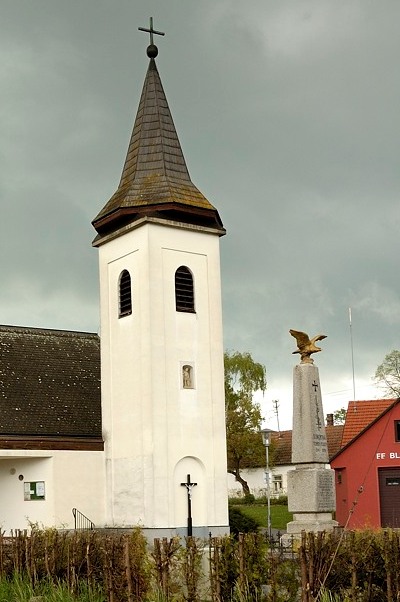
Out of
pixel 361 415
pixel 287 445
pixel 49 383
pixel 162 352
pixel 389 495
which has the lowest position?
pixel 389 495

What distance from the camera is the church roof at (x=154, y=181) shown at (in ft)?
104

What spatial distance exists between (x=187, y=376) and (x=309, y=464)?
36.0ft

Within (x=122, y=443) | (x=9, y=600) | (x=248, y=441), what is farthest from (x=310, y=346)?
(x=248, y=441)

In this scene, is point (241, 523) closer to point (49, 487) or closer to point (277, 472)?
point (49, 487)

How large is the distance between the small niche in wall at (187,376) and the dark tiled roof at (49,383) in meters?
3.89

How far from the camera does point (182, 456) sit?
30.4 meters

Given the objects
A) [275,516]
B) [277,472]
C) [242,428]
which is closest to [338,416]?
[277,472]

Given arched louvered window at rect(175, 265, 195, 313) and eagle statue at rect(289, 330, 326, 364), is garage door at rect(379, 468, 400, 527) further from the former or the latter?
eagle statue at rect(289, 330, 326, 364)

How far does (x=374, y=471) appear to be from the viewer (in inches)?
1676

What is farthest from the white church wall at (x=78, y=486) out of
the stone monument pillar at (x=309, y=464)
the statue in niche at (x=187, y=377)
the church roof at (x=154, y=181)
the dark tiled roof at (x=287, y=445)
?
the dark tiled roof at (x=287, y=445)

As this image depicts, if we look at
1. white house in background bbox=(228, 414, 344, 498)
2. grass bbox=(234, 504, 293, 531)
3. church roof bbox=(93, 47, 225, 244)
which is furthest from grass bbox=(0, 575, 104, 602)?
white house in background bbox=(228, 414, 344, 498)

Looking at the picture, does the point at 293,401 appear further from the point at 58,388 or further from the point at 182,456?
the point at 58,388

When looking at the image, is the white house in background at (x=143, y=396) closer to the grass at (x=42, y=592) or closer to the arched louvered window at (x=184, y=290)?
the arched louvered window at (x=184, y=290)

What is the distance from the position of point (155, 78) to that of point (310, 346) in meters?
17.0
